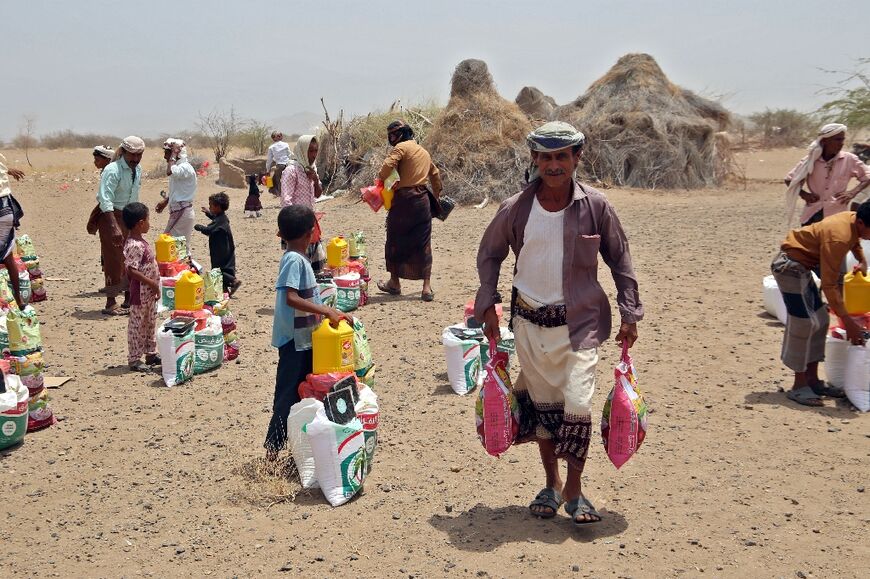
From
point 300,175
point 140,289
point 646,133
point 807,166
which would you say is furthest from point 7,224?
point 646,133

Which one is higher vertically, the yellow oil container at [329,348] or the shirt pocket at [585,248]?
the shirt pocket at [585,248]

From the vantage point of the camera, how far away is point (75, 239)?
48.7ft

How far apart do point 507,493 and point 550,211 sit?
157 centimetres

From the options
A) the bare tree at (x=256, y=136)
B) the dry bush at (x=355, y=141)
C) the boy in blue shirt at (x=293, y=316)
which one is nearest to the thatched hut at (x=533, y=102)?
the dry bush at (x=355, y=141)

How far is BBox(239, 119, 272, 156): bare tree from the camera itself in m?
33.5

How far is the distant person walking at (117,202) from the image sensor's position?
863cm

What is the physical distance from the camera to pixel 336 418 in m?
4.50

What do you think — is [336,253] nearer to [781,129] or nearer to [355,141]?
[355,141]

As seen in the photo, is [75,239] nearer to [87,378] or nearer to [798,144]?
[87,378]

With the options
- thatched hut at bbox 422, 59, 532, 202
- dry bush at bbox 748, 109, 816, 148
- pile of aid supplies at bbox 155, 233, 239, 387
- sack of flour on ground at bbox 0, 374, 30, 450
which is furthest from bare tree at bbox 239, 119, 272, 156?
sack of flour on ground at bbox 0, 374, 30, 450

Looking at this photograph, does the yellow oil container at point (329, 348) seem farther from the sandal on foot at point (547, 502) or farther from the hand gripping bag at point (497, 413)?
the sandal on foot at point (547, 502)

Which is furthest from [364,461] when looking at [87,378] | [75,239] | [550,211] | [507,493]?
[75,239]

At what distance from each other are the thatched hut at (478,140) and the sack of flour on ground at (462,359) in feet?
38.5

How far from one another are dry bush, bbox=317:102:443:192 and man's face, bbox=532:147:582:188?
16873 mm
